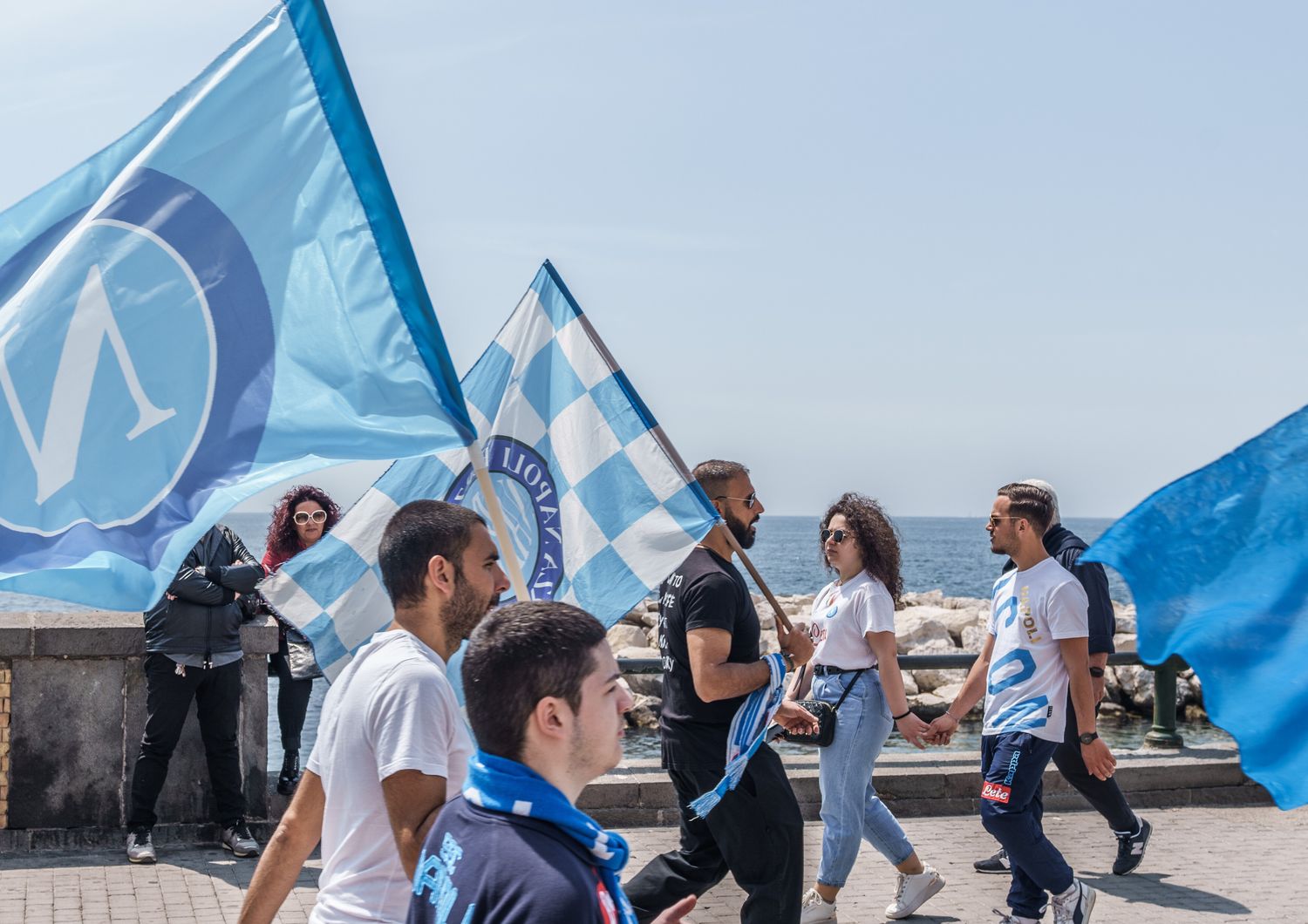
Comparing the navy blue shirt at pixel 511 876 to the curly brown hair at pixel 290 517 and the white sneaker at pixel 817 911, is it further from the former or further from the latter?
the curly brown hair at pixel 290 517

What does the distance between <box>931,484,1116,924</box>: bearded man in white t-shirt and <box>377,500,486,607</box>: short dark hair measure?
3.52 meters

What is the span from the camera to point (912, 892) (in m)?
6.92

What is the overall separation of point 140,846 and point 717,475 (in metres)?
3.81

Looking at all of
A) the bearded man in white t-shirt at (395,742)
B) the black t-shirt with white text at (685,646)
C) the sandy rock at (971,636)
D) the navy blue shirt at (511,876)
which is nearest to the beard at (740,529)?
the black t-shirt with white text at (685,646)

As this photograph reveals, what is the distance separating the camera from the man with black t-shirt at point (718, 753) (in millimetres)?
5348

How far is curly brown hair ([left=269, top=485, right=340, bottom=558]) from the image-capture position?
336 inches

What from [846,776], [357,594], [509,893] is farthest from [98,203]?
[846,776]

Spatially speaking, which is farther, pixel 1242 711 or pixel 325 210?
pixel 325 210

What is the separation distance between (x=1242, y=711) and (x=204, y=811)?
602cm

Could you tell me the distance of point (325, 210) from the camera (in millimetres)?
4441

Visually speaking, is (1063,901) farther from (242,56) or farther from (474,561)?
(242,56)

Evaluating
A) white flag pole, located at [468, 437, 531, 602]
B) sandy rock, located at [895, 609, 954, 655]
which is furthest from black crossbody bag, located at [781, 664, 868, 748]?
sandy rock, located at [895, 609, 954, 655]

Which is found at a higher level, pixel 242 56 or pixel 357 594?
Result: pixel 242 56

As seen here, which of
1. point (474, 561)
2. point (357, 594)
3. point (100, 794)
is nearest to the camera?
point (474, 561)
